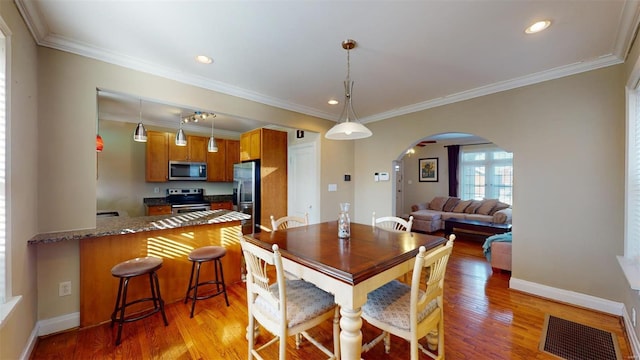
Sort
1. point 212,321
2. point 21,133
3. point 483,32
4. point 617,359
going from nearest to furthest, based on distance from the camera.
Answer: point 21,133 < point 617,359 < point 483,32 < point 212,321

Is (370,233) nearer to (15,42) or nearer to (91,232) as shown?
(91,232)

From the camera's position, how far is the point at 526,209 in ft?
9.25

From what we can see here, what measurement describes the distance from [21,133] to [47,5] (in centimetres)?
90

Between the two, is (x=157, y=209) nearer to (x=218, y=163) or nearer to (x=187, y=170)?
(x=187, y=170)

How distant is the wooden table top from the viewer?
4.54 ft

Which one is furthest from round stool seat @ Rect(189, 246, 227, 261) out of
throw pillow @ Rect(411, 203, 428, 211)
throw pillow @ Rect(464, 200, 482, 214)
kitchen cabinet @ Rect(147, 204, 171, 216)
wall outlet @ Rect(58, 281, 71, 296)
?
throw pillow @ Rect(464, 200, 482, 214)

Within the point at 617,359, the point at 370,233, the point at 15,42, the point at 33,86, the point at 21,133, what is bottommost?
the point at 617,359

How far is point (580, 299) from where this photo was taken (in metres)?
2.47

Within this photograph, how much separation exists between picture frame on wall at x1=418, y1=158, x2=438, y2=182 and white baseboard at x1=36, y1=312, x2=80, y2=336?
8.33 m

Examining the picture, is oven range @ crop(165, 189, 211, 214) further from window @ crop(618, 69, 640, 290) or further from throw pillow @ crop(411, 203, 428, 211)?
window @ crop(618, 69, 640, 290)

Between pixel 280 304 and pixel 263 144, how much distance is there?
3.31 m

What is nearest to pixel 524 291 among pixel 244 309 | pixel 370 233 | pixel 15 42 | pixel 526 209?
pixel 526 209

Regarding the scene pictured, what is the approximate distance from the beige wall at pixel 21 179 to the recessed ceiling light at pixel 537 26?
136 inches

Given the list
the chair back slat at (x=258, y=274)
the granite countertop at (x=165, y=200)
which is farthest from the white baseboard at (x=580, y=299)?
the granite countertop at (x=165, y=200)
